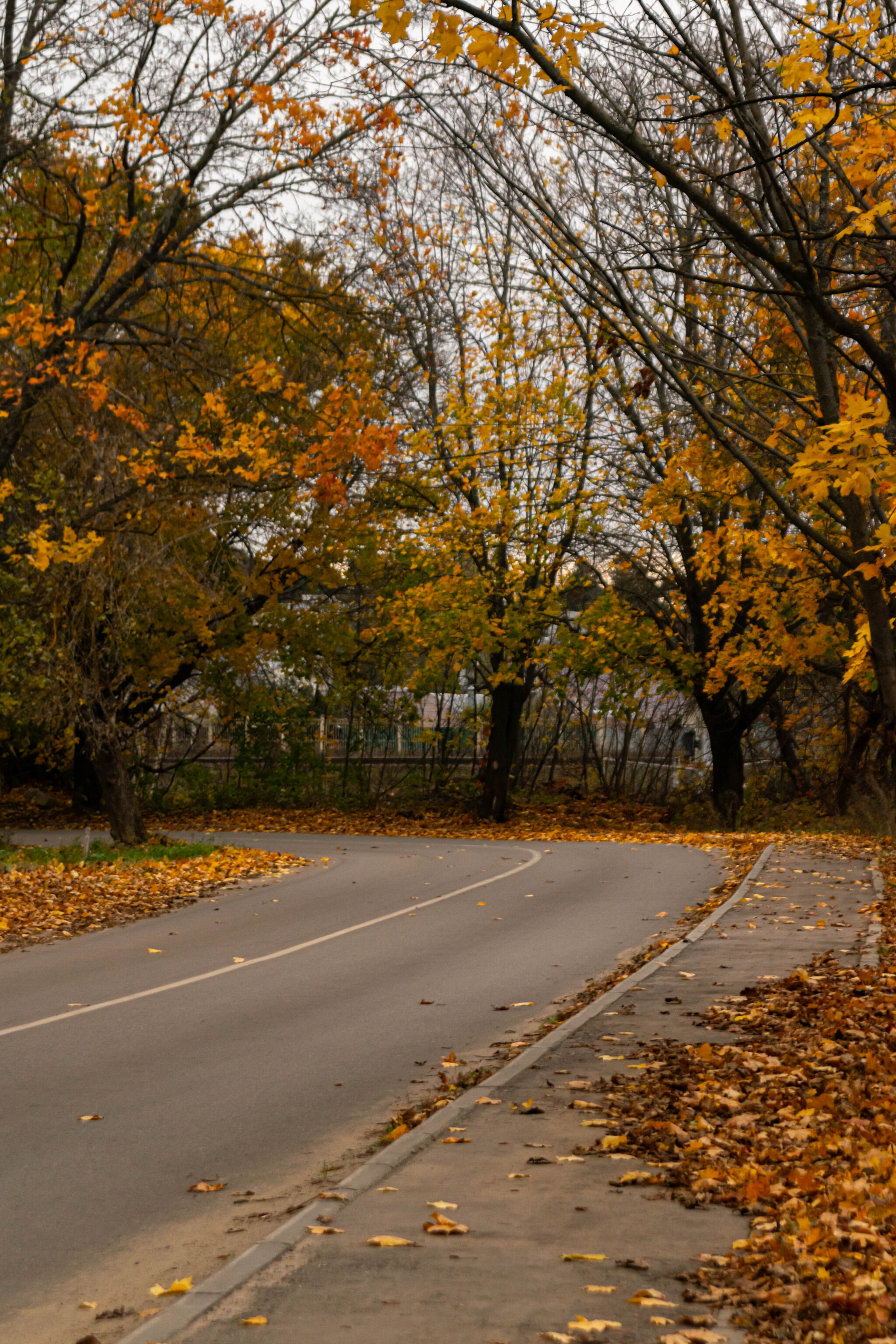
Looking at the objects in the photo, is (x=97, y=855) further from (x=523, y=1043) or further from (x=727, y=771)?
(x=727, y=771)

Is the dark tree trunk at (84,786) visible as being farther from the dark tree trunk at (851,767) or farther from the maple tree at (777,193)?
the maple tree at (777,193)

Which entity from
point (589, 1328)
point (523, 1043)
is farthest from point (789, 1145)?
point (523, 1043)

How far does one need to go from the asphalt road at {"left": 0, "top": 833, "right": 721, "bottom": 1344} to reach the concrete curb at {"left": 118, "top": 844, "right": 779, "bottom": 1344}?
1.10ft

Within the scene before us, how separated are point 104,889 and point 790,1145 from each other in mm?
12799

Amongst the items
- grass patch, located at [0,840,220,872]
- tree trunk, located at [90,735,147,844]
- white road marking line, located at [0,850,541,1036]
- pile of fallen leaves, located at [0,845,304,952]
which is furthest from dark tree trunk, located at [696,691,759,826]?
tree trunk, located at [90,735,147,844]

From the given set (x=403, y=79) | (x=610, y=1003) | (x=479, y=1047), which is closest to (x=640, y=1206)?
(x=479, y=1047)

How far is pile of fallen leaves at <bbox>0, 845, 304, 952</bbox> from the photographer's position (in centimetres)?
1436

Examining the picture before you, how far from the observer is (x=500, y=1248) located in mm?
4566

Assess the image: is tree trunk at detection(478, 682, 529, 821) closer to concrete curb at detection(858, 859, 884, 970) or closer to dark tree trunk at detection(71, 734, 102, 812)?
dark tree trunk at detection(71, 734, 102, 812)

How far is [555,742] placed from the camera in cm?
3631

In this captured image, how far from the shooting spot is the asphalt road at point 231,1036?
17.3 ft

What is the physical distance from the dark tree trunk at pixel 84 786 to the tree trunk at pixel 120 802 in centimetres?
1165

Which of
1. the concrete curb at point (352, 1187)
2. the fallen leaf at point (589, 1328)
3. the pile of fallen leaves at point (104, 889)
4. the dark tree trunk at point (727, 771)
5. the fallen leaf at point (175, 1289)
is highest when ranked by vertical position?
the dark tree trunk at point (727, 771)

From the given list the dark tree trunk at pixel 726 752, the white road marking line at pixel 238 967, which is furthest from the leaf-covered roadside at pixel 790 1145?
the dark tree trunk at pixel 726 752
